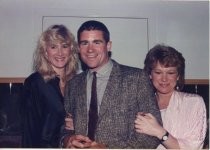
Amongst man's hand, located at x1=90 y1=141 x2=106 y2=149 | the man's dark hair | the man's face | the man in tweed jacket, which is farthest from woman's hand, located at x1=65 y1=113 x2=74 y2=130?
the man's dark hair

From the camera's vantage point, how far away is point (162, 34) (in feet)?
5.19

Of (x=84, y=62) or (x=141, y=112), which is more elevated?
(x=84, y=62)

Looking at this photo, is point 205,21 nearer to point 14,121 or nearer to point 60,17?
point 60,17

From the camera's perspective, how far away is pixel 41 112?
152cm

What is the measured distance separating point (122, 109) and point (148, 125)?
0.16 meters

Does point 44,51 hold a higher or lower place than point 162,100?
higher

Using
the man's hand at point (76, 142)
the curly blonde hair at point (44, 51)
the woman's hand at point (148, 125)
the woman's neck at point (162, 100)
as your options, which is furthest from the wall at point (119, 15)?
the man's hand at point (76, 142)

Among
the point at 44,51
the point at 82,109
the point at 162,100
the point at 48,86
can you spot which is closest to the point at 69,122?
the point at 82,109

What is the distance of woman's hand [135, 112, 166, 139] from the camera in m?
1.50

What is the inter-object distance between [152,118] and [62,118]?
1.55 ft

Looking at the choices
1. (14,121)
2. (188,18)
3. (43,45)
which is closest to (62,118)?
(14,121)

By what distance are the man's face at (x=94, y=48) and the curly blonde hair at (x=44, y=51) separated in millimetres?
43

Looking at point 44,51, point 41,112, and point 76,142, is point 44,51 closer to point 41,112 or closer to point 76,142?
point 41,112

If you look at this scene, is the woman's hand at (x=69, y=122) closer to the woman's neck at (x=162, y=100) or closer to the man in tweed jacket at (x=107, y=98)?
the man in tweed jacket at (x=107, y=98)
